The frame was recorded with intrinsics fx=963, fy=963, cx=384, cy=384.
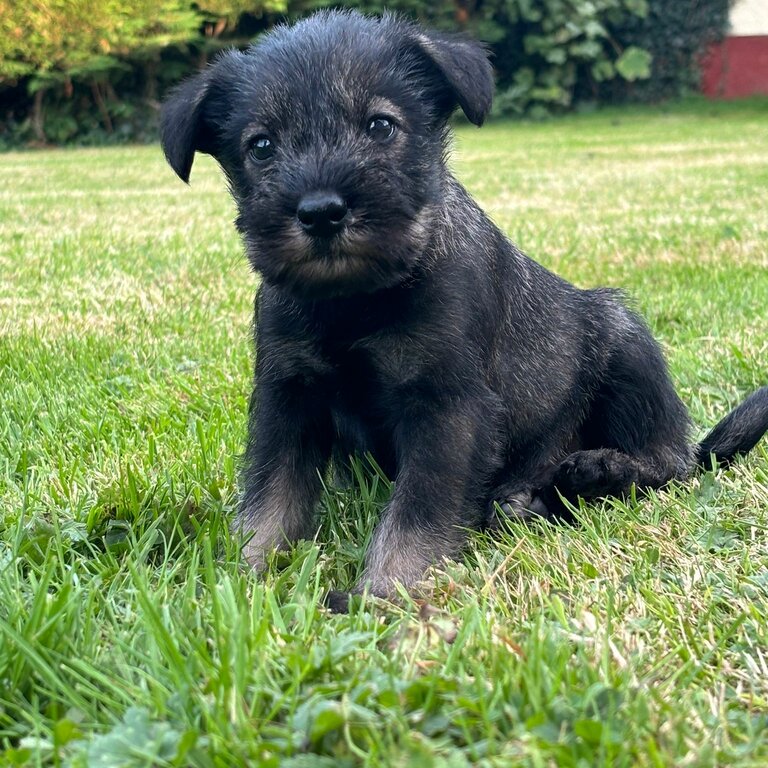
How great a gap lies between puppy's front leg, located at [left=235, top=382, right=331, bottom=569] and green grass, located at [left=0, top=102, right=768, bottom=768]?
106 mm

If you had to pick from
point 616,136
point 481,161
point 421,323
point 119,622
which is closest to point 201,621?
Answer: point 119,622

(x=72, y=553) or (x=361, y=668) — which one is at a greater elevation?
(x=361, y=668)

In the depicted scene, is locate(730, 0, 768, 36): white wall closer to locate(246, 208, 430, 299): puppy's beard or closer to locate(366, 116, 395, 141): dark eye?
locate(366, 116, 395, 141): dark eye

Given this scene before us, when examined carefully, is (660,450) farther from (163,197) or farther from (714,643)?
(163,197)

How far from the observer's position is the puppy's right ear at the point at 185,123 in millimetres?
2771

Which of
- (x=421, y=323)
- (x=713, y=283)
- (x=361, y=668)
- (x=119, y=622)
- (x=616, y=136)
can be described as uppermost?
(x=421, y=323)

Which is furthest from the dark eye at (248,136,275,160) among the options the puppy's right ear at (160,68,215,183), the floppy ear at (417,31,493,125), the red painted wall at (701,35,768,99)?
the red painted wall at (701,35,768,99)

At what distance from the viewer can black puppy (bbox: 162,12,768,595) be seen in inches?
93.8

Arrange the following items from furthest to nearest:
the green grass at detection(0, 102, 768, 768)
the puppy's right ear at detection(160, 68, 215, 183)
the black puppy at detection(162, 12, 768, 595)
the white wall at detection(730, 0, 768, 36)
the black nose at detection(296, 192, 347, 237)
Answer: the white wall at detection(730, 0, 768, 36) < the puppy's right ear at detection(160, 68, 215, 183) < the black puppy at detection(162, 12, 768, 595) < the black nose at detection(296, 192, 347, 237) < the green grass at detection(0, 102, 768, 768)

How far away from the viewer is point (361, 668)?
171 centimetres

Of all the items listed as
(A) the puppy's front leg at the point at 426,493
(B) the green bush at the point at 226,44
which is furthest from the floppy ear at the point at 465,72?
(B) the green bush at the point at 226,44

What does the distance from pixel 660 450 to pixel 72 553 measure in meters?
1.82

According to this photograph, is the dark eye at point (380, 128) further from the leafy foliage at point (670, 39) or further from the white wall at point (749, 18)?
the white wall at point (749, 18)

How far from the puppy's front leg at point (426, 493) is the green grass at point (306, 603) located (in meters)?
0.11
